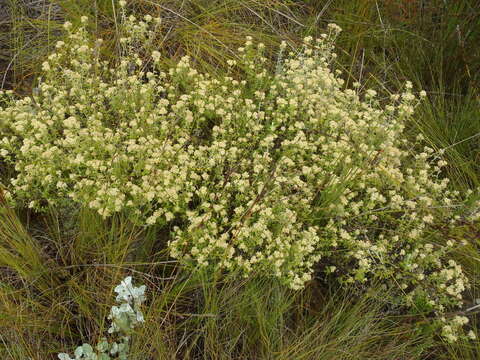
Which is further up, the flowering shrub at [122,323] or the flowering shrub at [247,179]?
the flowering shrub at [247,179]

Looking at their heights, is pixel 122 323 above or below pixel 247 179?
below

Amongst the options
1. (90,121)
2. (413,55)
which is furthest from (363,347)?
(413,55)

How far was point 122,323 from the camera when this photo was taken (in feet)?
7.96

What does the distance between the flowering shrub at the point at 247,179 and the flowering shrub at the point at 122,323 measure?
32 cm

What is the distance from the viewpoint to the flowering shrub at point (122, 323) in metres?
2.36

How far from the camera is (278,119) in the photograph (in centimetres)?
331

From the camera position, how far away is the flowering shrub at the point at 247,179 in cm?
278

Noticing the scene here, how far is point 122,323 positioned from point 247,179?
1.14m

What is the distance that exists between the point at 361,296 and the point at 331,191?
2.09 feet

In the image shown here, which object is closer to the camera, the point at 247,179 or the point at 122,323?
the point at 122,323

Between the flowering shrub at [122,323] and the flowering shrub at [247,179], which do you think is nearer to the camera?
the flowering shrub at [122,323]

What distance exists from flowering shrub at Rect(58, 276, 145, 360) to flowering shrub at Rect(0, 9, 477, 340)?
1.05 ft

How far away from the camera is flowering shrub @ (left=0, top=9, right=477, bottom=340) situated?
9.13ft

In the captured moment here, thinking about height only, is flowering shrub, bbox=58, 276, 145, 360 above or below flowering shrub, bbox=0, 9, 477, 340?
below
